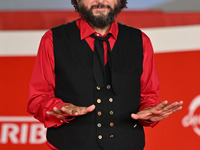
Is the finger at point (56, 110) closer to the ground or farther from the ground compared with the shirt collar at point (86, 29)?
closer to the ground

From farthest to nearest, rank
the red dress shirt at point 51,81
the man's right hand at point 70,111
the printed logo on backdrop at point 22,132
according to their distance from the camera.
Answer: the printed logo on backdrop at point 22,132
the red dress shirt at point 51,81
the man's right hand at point 70,111

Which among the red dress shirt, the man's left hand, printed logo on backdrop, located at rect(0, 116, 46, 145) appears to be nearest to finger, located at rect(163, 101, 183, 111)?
the man's left hand

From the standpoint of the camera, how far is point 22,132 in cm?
218

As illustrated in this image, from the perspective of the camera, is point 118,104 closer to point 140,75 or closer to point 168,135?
point 140,75

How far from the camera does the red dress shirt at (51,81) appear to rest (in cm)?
133

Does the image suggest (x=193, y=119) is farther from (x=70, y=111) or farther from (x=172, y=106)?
(x=70, y=111)

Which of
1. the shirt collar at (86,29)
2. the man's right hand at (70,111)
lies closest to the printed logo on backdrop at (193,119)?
the shirt collar at (86,29)

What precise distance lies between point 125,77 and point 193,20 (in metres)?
1.49

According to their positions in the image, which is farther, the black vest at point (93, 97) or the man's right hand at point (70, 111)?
the black vest at point (93, 97)

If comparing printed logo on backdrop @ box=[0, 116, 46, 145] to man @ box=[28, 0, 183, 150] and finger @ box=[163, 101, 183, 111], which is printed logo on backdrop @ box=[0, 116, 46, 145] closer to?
man @ box=[28, 0, 183, 150]

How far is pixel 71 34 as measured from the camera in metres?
1.44

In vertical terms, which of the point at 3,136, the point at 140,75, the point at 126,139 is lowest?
the point at 3,136

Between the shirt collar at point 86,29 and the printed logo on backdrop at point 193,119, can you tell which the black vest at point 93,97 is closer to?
the shirt collar at point 86,29

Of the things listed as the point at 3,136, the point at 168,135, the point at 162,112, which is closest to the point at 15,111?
the point at 3,136
